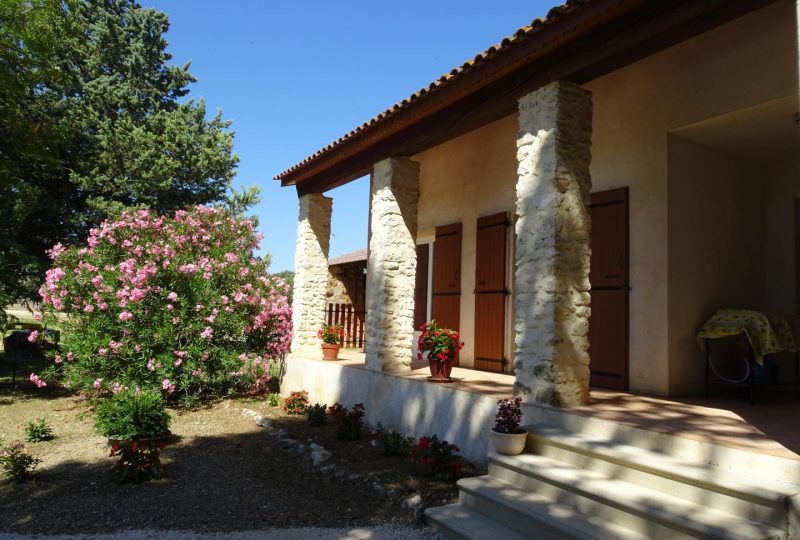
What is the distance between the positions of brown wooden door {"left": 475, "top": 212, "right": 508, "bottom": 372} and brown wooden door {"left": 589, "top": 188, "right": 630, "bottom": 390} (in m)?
1.46

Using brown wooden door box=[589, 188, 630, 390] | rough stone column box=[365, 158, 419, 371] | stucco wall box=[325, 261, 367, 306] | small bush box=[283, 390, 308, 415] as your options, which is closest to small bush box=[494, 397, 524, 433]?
brown wooden door box=[589, 188, 630, 390]

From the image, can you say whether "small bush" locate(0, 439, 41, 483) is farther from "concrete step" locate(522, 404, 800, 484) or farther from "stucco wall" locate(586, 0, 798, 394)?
"stucco wall" locate(586, 0, 798, 394)

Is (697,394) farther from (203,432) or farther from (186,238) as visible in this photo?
(186,238)

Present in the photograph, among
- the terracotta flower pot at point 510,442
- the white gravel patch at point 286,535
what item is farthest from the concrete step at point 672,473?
the white gravel patch at point 286,535

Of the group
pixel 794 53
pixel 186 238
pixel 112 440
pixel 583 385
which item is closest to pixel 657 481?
pixel 583 385

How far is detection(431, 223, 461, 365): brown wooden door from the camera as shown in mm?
7930

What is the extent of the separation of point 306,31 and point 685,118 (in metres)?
7.11

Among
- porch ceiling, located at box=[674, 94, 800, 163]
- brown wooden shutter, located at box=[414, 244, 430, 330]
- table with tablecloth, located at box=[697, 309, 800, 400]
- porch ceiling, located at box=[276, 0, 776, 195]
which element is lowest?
table with tablecloth, located at box=[697, 309, 800, 400]

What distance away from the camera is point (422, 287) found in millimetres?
9164

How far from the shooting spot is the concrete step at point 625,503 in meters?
2.55

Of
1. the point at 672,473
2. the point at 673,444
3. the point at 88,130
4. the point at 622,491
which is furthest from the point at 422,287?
the point at 88,130

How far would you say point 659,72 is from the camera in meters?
5.41

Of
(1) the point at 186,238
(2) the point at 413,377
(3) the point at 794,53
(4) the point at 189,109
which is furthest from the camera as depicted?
(4) the point at 189,109

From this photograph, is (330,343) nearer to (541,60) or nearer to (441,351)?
(441,351)
